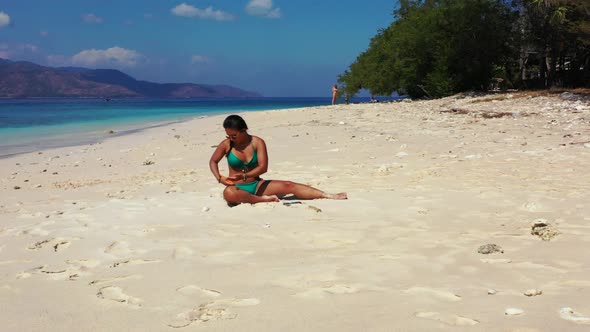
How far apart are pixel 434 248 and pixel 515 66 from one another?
1405 inches

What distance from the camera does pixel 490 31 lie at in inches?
1188

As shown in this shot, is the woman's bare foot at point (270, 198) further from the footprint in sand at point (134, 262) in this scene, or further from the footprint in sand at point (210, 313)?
the footprint in sand at point (210, 313)

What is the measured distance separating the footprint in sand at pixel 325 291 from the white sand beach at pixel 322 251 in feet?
0.04

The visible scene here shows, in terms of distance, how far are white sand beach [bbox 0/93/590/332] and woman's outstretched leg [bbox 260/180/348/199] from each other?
209 millimetres

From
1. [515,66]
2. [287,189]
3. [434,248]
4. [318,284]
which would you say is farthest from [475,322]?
[515,66]

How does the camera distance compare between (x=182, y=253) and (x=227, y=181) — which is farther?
(x=227, y=181)

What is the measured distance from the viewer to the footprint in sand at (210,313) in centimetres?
252

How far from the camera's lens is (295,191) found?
600 cm

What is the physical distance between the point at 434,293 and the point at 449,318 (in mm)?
399

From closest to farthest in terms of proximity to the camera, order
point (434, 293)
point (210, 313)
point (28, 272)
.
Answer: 1. point (210, 313)
2. point (434, 293)
3. point (28, 272)

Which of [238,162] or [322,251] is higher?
[238,162]

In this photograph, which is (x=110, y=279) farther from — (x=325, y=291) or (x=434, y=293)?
(x=434, y=293)

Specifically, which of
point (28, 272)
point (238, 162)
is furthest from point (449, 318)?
point (238, 162)

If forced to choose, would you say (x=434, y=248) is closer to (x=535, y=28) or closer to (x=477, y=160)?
(x=477, y=160)
